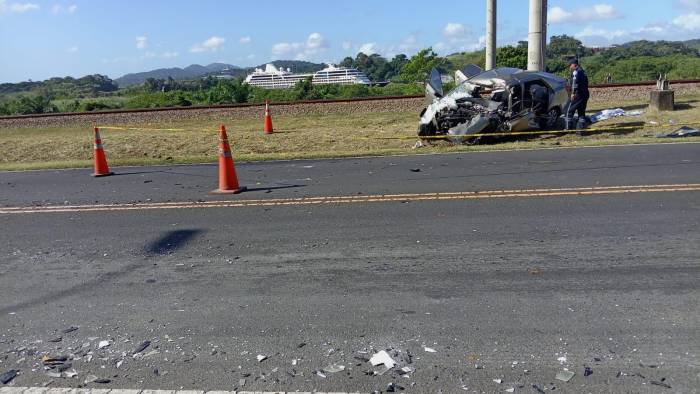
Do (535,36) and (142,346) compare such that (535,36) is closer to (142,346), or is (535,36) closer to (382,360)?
(382,360)

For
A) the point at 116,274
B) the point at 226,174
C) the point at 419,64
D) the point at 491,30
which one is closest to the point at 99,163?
the point at 226,174

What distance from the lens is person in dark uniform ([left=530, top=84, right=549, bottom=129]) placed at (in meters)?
14.7

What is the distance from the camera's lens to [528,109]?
578 inches

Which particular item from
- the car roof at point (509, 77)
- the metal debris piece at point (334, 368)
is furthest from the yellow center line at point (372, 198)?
the car roof at point (509, 77)

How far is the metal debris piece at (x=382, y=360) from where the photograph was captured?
3.47 meters

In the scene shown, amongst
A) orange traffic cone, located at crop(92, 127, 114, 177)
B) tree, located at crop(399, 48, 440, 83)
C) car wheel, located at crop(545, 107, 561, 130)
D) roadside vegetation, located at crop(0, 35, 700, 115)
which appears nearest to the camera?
orange traffic cone, located at crop(92, 127, 114, 177)

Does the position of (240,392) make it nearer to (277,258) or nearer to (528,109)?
(277,258)

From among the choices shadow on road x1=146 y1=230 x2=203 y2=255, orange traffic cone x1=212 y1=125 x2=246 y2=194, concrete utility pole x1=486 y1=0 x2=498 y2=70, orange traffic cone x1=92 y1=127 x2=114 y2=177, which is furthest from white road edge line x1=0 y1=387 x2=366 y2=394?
concrete utility pole x1=486 y1=0 x2=498 y2=70

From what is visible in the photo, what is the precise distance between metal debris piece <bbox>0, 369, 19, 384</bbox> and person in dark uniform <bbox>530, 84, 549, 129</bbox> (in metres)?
13.5

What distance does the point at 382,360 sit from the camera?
11.6ft

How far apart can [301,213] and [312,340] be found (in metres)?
3.75

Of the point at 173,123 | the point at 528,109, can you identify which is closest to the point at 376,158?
the point at 528,109

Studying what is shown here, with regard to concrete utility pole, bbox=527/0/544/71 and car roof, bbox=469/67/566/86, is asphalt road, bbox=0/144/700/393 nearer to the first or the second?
car roof, bbox=469/67/566/86

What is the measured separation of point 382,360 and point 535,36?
768 inches
